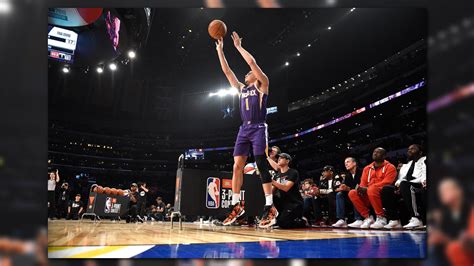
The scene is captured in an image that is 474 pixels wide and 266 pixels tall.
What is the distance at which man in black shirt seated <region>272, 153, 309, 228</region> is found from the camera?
3.70 metres

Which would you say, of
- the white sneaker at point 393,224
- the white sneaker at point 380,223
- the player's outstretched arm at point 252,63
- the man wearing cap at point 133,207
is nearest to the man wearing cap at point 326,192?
the white sneaker at point 380,223

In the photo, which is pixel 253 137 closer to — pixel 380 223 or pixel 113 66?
pixel 380 223

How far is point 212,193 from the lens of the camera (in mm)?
3273

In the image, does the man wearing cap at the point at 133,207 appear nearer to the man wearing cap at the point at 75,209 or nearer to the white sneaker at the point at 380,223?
the man wearing cap at the point at 75,209

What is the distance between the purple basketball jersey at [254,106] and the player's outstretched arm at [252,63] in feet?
0.25

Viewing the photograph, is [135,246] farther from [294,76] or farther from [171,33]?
[294,76]

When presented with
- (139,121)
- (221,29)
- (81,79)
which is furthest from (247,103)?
(81,79)

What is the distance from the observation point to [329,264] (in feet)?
5.75

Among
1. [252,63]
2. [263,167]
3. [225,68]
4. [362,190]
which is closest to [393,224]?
[362,190]

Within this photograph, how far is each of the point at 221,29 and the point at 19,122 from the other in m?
1.78

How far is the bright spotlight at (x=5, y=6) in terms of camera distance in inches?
111

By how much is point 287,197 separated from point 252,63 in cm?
152

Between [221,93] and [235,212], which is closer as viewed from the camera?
[235,212]

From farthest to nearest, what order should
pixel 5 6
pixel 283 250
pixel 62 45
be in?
1. pixel 62 45
2. pixel 5 6
3. pixel 283 250
